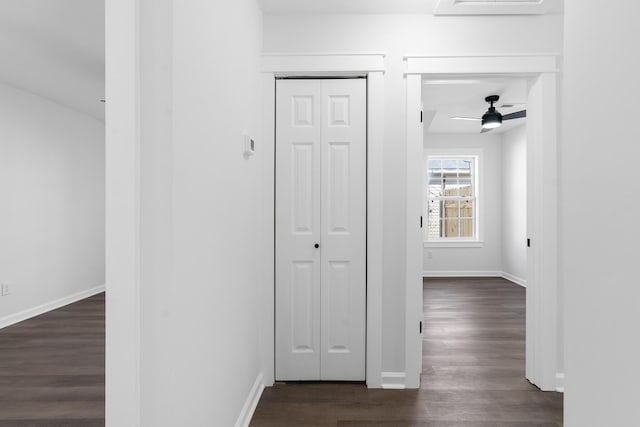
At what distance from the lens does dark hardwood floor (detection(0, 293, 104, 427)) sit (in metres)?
2.19

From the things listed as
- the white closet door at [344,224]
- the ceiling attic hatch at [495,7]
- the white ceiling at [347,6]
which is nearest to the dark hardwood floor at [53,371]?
the white closet door at [344,224]

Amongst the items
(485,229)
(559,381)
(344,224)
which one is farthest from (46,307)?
(485,229)

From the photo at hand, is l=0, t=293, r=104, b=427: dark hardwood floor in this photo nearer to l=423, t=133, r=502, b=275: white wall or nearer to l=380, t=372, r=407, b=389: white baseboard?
l=380, t=372, r=407, b=389: white baseboard

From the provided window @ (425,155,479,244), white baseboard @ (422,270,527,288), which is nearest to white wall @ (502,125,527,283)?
white baseboard @ (422,270,527,288)

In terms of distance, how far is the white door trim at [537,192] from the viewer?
2471 millimetres

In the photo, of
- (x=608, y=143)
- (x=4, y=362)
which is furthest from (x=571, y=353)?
(x=4, y=362)

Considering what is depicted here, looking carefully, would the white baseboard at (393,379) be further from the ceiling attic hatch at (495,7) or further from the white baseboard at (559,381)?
the ceiling attic hatch at (495,7)

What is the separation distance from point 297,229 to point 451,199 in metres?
4.94

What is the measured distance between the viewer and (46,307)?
4.39 meters

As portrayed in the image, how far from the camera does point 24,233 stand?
4125 mm

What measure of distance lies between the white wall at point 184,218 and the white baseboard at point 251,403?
0.08 meters

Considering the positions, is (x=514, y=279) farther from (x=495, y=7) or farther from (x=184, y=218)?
(x=184, y=218)

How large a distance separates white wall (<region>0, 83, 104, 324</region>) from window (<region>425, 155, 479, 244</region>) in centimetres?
560

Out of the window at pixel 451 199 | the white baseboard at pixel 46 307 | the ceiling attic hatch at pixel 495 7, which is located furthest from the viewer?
the window at pixel 451 199
